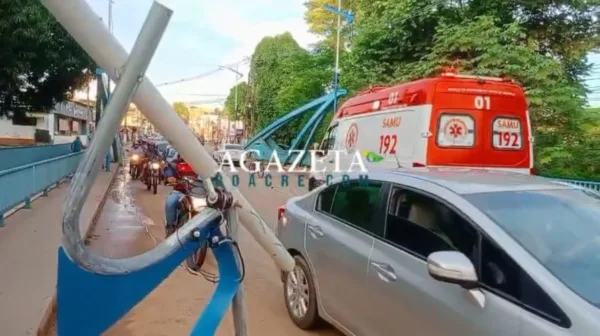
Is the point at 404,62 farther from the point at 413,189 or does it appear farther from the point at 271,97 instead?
Answer: the point at 271,97

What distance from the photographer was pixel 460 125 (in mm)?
8266

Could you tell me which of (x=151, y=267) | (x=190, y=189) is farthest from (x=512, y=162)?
(x=151, y=267)

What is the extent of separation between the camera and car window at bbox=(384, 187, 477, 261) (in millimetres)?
3021

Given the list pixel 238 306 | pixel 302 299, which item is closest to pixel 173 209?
pixel 302 299

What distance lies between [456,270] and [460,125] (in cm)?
602

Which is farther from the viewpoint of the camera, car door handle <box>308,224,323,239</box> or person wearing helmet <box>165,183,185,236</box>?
person wearing helmet <box>165,183,185,236</box>

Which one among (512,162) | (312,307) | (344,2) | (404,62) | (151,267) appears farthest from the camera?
(344,2)

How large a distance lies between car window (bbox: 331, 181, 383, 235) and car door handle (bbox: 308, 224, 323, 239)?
178 millimetres

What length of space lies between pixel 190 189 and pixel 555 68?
11163 millimetres

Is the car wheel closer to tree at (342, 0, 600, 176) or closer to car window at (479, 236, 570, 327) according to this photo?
car window at (479, 236, 570, 327)

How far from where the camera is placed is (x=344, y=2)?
33.8 m

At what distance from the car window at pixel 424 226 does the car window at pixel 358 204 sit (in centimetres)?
16

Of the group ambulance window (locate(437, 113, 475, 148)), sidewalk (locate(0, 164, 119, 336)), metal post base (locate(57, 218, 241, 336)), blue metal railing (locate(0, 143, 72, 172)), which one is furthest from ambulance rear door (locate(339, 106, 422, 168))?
blue metal railing (locate(0, 143, 72, 172))

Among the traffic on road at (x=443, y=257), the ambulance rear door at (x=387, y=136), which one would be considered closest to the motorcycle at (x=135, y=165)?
the ambulance rear door at (x=387, y=136)
